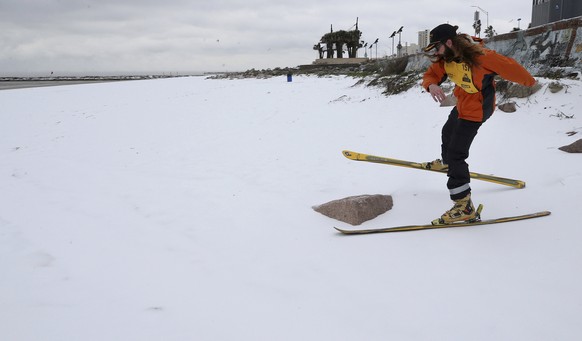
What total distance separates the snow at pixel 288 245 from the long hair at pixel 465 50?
4.70 ft

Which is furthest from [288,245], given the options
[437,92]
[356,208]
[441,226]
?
[437,92]

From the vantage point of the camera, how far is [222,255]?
2.96m

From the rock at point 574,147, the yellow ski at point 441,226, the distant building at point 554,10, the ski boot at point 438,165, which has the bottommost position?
the yellow ski at point 441,226

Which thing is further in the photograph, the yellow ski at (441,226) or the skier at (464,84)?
the yellow ski at (441,226)

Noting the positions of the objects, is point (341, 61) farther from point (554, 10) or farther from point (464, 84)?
point (464, 84)

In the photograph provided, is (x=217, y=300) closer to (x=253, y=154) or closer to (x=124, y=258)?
(x=124, y=258)

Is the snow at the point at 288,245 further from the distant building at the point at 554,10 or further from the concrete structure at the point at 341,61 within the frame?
the concrete structure at the point at 341,61

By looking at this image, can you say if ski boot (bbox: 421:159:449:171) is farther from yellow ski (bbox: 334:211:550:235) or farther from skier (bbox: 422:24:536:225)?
yellow ski (bbox: 334:211:550:235)

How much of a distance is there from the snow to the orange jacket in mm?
1020

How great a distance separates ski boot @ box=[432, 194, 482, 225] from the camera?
3226mm

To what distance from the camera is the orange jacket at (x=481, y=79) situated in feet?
9.60

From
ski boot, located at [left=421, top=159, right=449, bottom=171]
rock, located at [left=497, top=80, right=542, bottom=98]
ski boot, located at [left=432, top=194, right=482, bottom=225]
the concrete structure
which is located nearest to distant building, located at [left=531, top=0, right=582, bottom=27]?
rock, located at [left=497, top=80, right=542, bottom=98]

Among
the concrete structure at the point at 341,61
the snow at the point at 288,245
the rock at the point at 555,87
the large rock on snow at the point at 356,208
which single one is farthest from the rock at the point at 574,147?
the concrete structure at the point at 341,61

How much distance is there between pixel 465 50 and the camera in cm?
301
